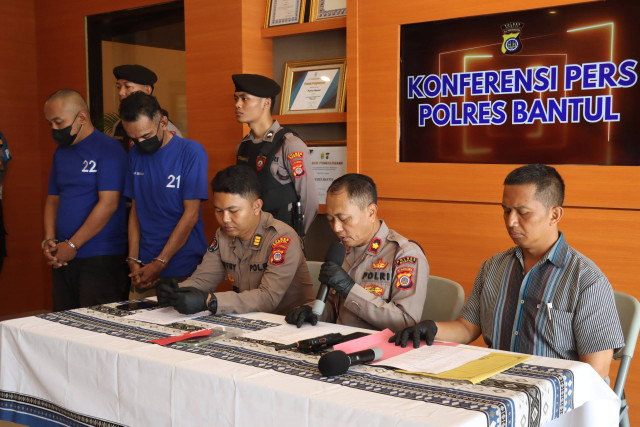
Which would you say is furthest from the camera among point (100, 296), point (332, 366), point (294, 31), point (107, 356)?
point (294, 31)

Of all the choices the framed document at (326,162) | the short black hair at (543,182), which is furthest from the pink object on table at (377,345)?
the framed document at (326,162)

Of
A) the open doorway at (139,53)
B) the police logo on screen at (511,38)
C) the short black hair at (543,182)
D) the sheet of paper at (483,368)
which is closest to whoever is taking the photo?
the sheet of paper at (483,368)

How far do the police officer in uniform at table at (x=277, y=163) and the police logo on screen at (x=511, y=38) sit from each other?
3.54 ft

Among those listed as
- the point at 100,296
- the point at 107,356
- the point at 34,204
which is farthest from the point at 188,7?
the point at 107,356

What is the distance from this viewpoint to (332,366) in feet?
5.65

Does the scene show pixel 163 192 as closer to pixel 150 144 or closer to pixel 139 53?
pixel 150 144

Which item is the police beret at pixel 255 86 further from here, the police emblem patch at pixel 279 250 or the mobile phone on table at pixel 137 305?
the mobile phone on table at pixel 137 305

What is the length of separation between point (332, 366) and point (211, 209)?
2782 millimetres

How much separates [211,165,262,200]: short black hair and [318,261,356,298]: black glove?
2.24ft

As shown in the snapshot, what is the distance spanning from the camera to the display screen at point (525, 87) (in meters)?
2.96

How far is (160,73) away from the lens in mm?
5230

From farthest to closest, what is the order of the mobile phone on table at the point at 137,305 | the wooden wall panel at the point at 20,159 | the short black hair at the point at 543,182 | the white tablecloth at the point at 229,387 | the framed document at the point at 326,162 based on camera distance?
the wooden wall panel at the point at 20,159 → the framed document at the point at 326,162 → the mobile phone on table at the point at 137,305 → the short black hair at the point at 543,182 → the white tablecloth at the point at 229,387

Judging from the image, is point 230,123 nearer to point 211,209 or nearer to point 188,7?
point 211,209

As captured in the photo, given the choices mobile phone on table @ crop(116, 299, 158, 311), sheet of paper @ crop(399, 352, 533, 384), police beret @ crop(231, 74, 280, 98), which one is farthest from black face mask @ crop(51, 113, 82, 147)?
sheet of paper @ crop(399, 352, 533, 384)
